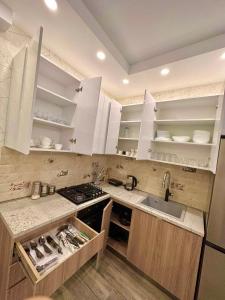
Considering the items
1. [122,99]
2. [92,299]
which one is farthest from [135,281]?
[122,99]

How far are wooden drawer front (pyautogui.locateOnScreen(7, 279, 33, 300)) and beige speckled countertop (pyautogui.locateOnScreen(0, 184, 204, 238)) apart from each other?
1.46 feet

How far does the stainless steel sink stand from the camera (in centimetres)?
182

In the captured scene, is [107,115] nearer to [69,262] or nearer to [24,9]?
[24,9]

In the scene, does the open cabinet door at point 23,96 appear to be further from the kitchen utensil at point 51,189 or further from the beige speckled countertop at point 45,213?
the kitchen utensil at point 51,189

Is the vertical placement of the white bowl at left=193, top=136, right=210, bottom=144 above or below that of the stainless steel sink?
above

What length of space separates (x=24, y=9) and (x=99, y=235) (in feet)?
6.57

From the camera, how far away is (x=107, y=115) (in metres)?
2.10

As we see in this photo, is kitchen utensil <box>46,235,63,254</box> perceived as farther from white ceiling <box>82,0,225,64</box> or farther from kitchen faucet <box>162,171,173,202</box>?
white ceiling <box>82,0,225,64</box>

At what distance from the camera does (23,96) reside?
121 centimetres

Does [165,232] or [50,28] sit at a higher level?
[50,28]

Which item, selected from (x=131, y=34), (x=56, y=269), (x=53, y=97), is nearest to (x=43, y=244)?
(x=56, y=269)

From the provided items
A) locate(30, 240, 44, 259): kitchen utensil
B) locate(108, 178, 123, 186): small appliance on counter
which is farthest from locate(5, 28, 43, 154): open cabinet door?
locate(108, 178, 123, 186): small appliance on counter

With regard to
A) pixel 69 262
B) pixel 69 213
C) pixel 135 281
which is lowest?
pixel 135 281

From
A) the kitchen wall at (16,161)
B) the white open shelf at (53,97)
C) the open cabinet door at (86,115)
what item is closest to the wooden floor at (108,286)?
the kitchen wall at (16,161)
